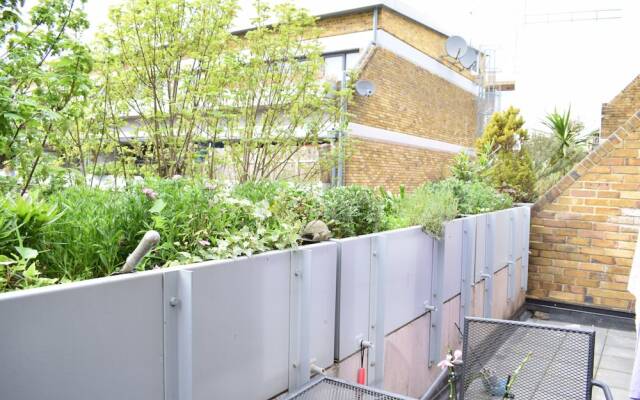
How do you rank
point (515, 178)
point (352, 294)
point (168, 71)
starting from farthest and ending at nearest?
1. point (515, 178)
2. point (168, 71)
3. point (352, 294)

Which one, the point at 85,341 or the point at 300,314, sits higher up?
the point at 85,341

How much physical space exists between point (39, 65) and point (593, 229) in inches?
258

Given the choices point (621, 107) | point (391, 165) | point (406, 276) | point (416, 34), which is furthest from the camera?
point (416, 34)

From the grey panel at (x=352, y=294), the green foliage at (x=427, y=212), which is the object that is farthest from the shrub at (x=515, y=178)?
the grey panel at (x=352, y=294)

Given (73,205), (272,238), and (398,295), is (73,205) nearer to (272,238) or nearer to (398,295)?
(272,238)

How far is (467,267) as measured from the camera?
4.79 metres

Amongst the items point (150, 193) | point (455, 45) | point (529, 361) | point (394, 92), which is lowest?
point (529, 361)

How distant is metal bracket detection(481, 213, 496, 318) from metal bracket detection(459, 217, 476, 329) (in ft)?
1.93

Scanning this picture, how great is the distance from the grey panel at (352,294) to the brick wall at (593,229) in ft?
16.0

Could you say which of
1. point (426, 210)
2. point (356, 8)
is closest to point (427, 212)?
point (426, 210)

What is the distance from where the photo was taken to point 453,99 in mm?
18781

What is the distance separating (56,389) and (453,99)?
742 inches

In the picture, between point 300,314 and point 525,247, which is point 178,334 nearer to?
point 300,314

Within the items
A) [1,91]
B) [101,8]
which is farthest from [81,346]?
[101,8]
